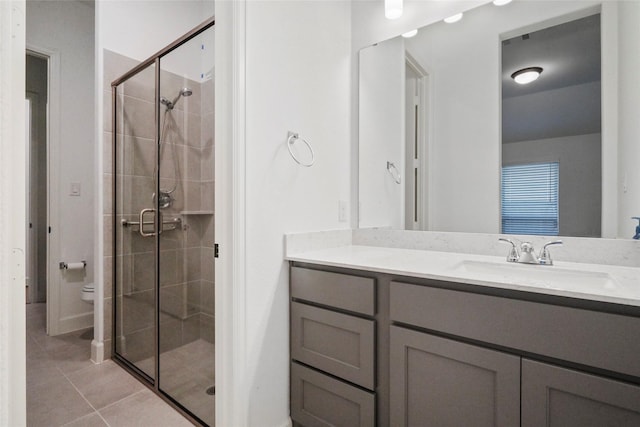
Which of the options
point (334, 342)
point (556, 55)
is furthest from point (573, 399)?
point (556, 55)

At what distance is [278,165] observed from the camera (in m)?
1.46

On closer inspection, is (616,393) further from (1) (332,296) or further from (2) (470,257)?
(1) (332,296)

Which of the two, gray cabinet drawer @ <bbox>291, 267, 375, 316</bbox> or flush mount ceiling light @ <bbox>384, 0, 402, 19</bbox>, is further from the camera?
flush mount ceiling light @ <bbox>384, 0, 402, 19</bbox>

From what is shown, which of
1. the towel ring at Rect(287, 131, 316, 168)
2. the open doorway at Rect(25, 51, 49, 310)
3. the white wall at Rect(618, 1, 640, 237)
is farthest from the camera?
the open doorway at Rect(25, 51, 49, 310)

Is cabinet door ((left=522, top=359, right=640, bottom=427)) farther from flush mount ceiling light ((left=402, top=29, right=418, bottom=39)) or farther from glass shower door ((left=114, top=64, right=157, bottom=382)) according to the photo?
glass shower door ((left=114, top=64, right=157, bottom=382))

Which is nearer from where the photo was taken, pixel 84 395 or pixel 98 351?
pixel 84 395

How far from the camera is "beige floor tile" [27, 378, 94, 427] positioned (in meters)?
1.58

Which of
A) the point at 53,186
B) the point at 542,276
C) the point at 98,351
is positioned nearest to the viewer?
the point at 542,276

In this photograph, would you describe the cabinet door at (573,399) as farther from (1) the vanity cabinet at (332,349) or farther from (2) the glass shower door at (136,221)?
(2) the glass shower door at (136,221)

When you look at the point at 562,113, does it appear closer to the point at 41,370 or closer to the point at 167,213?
the point at 167,213

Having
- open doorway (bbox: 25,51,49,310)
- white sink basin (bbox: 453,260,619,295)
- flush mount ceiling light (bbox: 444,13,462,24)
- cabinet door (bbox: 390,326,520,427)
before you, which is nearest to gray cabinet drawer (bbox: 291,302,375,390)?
cabinet door (bbox: 390,326,520,427)

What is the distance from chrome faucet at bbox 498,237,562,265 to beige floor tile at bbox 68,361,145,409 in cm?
209

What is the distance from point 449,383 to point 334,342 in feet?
1.49
